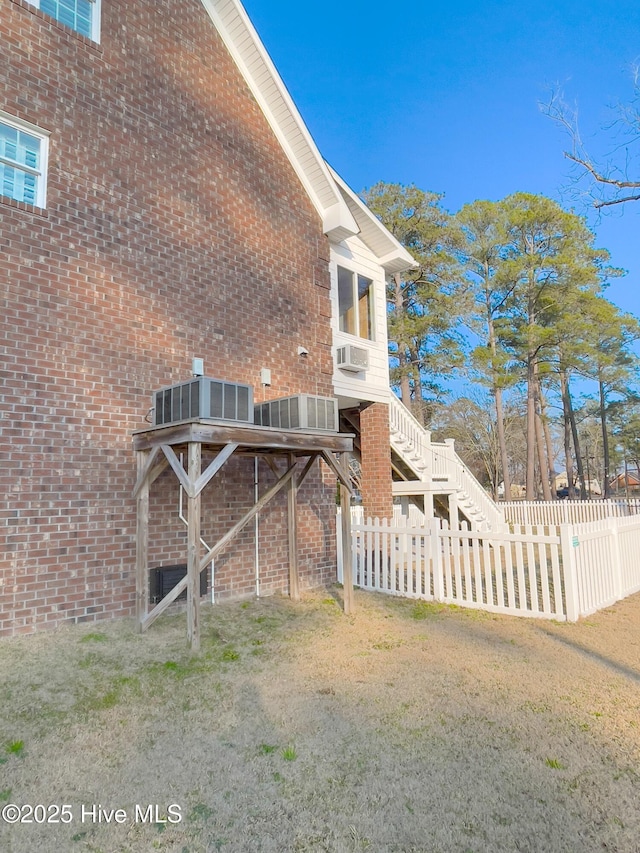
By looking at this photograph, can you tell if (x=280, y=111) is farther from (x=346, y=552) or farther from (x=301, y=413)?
(x=346, y=552)

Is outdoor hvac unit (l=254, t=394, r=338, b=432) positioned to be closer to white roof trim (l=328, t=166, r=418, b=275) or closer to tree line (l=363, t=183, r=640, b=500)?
white roof trim (l=328, t=166, r=418, b=275)

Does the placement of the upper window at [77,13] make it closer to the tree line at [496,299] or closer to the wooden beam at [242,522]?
the wooden beam at [242,522]

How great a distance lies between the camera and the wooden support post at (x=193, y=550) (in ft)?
17.3

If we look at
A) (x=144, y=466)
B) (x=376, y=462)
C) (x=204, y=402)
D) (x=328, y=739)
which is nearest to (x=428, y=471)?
(x=376, y=462)

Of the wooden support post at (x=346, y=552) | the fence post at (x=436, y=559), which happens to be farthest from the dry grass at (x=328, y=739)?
the fence post at (x=436, y=559)

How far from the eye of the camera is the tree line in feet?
75.4

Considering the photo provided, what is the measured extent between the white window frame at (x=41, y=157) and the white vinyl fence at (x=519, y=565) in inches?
262

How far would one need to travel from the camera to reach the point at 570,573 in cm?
641

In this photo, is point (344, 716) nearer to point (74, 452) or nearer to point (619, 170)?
point (74, 452)

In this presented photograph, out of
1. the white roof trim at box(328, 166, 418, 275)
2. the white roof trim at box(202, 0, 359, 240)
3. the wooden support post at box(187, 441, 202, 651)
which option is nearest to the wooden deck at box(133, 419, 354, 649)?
the wooden support post at box(187, 441, 202, 651)

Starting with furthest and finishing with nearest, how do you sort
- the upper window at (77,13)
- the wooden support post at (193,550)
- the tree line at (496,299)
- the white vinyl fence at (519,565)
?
the tree line at (496,299) → the upper window at (77,13) → the white vinyl fence at (519,565) → the wooden support post at (193,550)

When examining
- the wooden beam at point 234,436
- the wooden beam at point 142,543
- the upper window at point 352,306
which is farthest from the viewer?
the upper window at point 352,306

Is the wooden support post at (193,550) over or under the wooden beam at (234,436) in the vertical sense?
under

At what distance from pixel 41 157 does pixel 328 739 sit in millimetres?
7052
